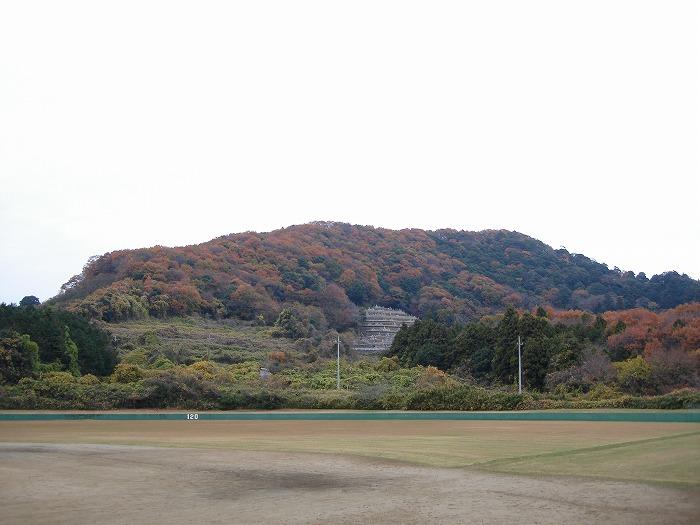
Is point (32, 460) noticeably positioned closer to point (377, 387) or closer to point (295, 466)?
point (295, 466)

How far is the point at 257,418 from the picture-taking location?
149 feet

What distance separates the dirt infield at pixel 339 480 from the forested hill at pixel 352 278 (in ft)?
186

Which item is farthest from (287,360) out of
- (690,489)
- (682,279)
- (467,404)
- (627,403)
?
(682,279)

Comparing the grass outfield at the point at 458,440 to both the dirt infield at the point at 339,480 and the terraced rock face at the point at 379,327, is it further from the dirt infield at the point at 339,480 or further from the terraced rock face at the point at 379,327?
the terraced rock face at the point at 379,327

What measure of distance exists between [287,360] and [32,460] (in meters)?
46.7

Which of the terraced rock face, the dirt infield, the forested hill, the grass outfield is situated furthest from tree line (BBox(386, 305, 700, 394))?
the forested hill

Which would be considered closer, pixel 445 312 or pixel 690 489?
pixel 690 489

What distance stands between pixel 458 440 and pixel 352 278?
8230cm

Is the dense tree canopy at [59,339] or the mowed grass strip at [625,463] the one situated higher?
the dense tree canopy at [59,339]

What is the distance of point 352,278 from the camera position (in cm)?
10900

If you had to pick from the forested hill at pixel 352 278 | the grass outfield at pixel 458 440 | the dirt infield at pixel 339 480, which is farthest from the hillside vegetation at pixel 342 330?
the dirt infield at pixel 339 480

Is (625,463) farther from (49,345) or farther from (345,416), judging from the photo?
(49,345)

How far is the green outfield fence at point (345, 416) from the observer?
120ft

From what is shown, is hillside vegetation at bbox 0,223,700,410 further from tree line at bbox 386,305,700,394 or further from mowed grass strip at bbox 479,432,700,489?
mowed grass strip at bbox 479,432,700,489
